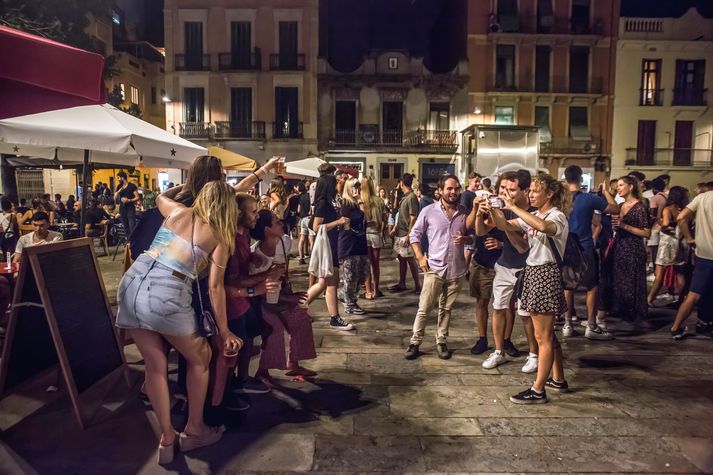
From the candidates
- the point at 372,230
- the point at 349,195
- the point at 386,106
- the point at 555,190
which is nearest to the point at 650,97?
the point at 386,106

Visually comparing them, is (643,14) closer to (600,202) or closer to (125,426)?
(600,202)

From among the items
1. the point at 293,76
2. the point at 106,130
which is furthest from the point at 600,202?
the point at 293,76

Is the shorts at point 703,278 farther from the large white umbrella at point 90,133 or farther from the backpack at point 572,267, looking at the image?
the large white umbrella at point 90,133

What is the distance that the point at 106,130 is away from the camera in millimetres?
4312

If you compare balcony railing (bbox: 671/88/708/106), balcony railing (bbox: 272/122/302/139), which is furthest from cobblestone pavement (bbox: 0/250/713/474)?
balcony railing (bbox: 671/88/708/106)

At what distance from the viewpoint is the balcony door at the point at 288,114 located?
25984 mm

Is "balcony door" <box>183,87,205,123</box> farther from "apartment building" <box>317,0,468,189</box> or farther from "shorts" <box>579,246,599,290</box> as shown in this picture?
"shorts" <box>579,246,599,290</box>

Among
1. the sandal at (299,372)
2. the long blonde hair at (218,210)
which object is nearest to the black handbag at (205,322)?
the long blonde hair at (218,210)

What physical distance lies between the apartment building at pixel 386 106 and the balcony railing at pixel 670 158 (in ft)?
30.4

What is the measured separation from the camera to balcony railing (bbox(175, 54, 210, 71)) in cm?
2592

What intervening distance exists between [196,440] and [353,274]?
131 inches

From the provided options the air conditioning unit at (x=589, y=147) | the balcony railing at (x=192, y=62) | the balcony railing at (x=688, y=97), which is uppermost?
the balcony railing at (x=192, y=62)

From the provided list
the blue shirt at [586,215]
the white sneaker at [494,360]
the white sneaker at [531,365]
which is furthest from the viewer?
the blue shirt at [586,215]

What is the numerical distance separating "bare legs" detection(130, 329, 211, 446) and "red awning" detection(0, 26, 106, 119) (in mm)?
1379
